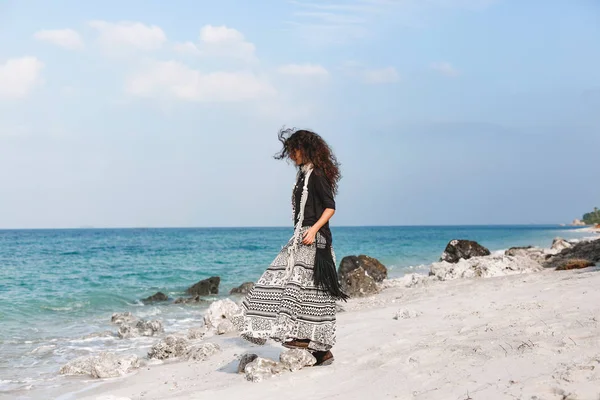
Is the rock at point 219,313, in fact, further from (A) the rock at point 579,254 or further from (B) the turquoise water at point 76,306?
(A) the rock at point 579,254

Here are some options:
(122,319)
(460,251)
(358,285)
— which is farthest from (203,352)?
(460,251)

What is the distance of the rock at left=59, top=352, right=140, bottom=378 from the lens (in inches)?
288

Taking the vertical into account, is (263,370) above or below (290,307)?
below

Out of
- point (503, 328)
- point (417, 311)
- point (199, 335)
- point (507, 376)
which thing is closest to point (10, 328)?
point (199, 335)

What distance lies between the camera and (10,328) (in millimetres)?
12062

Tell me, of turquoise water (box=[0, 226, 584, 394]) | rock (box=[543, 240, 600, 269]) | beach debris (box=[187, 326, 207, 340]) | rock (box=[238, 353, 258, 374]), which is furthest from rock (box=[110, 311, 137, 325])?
rock (box=[543, 240, 600, 269])

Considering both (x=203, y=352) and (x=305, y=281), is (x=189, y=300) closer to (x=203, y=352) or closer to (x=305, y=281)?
(x=203, y=352)

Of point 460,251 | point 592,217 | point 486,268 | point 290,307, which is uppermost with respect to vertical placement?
point 592,217

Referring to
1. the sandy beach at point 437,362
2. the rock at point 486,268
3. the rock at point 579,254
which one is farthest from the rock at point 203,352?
the rock at point 579,254

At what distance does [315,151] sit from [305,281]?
4.21 feet

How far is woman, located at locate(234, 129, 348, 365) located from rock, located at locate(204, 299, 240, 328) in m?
5.28

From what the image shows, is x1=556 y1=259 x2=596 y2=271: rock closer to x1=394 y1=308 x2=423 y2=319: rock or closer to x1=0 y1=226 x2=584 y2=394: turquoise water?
x1=394 y1=308 x2=423 y2=319: rock

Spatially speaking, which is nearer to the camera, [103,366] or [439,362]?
[439,362]

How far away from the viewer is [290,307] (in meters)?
5.65
